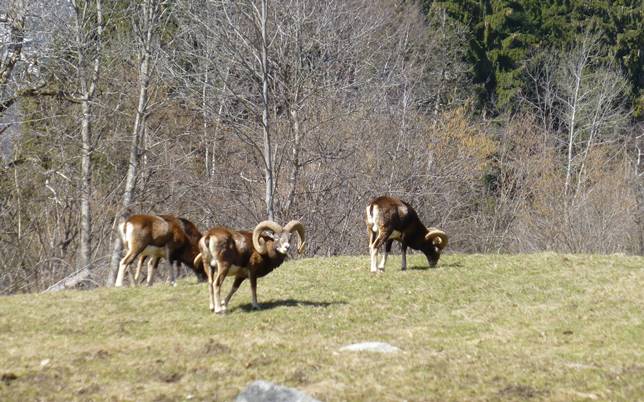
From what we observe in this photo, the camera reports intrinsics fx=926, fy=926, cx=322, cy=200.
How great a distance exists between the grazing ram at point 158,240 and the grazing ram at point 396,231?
4.17 m

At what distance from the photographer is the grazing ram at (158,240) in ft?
69.5

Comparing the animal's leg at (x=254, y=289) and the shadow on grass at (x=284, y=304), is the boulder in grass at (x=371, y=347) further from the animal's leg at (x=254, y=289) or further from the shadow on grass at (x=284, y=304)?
the shadow on grass at (x=284, y=304)

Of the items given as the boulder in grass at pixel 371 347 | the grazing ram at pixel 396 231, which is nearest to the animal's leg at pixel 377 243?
the grazing ram at pixel 396 231

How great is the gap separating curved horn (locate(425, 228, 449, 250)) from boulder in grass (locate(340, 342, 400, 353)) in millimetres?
7946

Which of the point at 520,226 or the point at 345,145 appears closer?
the point at 345,145

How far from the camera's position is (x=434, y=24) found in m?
65.0

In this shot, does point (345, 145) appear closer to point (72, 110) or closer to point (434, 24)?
point (72, 110)

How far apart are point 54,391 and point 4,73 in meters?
18.5

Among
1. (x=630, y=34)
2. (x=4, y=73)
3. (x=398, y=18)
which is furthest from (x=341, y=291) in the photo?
(x=630, y=34)

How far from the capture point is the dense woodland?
105 ft

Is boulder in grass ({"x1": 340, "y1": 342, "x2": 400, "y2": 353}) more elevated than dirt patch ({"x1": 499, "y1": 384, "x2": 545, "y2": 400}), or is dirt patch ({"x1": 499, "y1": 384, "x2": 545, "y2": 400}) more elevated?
boulder in grass ({"x1": 340, "y1": 342, "x2": 400, "y2": 353})

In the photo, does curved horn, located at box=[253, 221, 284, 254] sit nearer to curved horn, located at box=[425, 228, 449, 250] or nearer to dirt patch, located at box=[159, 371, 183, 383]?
dirt patch, located at box=[159, 371, 183, 383]

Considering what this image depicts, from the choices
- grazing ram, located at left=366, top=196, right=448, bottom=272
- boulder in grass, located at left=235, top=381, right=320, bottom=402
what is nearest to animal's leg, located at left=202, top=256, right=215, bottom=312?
grazing ram, located at left=366, top=196, right=448, bottom=272

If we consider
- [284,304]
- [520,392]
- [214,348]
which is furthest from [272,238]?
[520,392]
